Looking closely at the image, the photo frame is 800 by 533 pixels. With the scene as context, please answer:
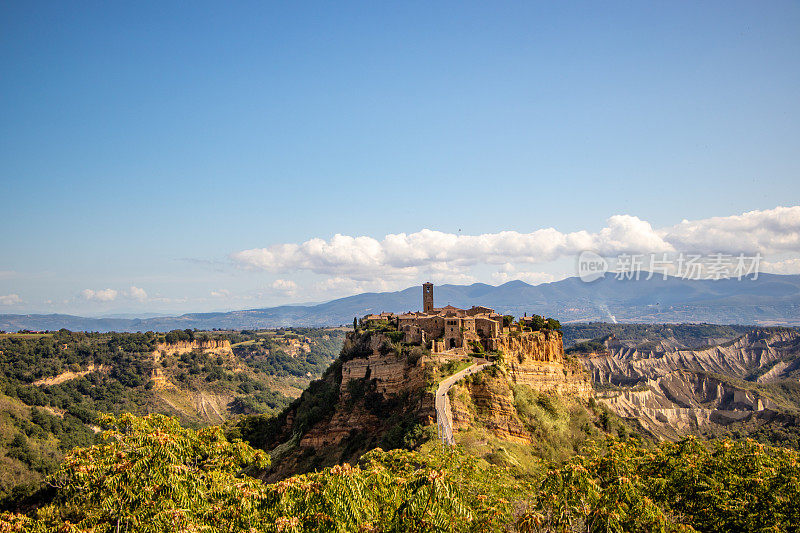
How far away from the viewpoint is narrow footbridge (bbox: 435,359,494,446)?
3825 cm

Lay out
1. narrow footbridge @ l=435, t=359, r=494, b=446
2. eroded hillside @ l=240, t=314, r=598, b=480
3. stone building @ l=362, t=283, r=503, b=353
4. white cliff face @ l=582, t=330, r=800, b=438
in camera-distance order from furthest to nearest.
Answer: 1. white cliff face @ l=582, t=330, r=800, b=438
2. stone building @ l=362, t=283, r=503, b=353
3. eroded hillside @ l=240, t=314, r=598, b=480
4. narrow footbridge @ l=435, t=359, r=494, b=446

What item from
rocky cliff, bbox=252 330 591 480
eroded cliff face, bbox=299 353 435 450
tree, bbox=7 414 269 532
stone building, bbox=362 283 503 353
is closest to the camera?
tree, bbox=7 414 269 532

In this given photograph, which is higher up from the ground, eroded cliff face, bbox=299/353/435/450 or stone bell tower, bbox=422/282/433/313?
stone bell tower, bbox=422/282/433/313

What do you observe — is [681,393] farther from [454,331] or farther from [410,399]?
[410,399]

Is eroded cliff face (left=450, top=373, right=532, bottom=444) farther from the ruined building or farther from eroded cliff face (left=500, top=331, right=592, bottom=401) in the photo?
the ruined building

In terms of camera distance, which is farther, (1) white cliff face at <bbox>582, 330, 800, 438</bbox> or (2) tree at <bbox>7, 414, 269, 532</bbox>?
(1) white cliff face at <bbox>582, 330, 800, 438</bbox>

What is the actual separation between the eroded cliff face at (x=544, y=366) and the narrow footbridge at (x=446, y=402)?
14.8ft

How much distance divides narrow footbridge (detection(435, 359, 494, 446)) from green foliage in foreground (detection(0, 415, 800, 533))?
702 inches

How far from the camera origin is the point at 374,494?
46.2ft

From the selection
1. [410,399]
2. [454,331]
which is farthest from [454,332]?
[410,399]

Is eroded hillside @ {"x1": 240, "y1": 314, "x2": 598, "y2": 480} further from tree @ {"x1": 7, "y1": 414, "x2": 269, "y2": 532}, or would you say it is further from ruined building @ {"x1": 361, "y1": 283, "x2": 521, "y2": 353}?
tree @ {"x1": 7, "y1": 414, "x2": 269, "y2": 532}

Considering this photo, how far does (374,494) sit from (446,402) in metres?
29.5

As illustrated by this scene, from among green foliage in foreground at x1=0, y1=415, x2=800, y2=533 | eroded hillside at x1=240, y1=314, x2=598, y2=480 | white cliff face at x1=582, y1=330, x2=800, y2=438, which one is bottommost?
white cliff face at x1=582, y1=330, x2=800, y2=438

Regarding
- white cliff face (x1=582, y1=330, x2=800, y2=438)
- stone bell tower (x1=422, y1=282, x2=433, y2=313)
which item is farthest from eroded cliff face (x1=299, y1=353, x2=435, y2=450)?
white cliff face (x1=582, y1=330, x2=800, y2=438)
